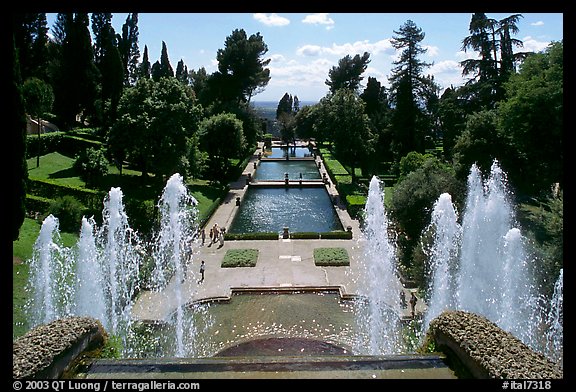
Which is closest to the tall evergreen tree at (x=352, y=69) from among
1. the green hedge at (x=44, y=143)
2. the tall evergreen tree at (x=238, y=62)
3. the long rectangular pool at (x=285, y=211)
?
the tall evergreen tree at (x=238, y=62)

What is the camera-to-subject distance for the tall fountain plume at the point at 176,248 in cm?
1281

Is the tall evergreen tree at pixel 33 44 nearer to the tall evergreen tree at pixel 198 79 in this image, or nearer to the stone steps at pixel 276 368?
the tall evergreen tree at pixel 198 79

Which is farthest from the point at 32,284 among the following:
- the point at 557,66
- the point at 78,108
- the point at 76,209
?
the point at 78,108

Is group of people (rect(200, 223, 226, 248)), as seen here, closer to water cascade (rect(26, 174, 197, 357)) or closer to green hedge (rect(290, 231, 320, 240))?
water cascade (rect(26, 174, 197, 357))

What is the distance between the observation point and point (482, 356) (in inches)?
266

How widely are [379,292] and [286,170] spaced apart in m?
28.1

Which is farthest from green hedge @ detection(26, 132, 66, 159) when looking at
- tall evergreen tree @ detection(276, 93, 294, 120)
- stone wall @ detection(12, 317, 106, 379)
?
tall evergreen tree @ detection(276, 93, 294, 120)

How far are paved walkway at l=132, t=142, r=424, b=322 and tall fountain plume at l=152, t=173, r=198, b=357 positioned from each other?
0.66 feet

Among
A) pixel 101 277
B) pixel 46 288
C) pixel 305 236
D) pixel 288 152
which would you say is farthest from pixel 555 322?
pixel 288 152

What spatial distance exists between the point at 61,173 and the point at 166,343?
17.3 m

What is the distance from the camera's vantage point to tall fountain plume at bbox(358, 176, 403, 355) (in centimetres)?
1140

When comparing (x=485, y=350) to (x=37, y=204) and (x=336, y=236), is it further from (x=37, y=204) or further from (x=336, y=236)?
(x=37, y=204)

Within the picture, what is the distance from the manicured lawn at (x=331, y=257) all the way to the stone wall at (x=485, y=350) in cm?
A: 845

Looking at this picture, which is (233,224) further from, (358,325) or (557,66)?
(557,66)
